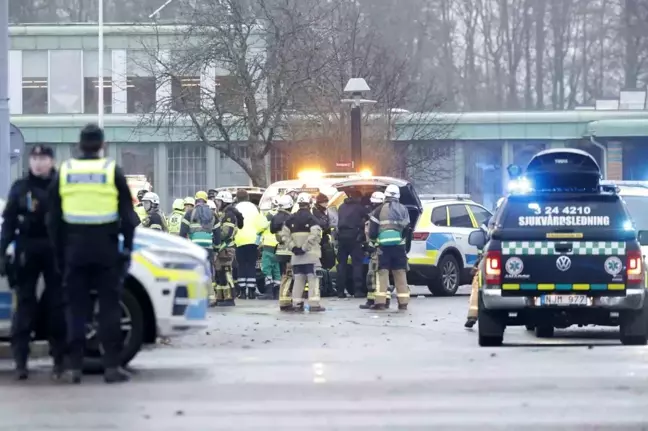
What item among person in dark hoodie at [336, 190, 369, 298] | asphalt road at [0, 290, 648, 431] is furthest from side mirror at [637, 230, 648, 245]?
person in dark hoodie at [336, 190, 369, 298]

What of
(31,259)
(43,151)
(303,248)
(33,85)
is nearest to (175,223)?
(303,248)

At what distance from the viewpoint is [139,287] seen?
11539 mm

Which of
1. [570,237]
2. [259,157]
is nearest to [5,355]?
[570,237]

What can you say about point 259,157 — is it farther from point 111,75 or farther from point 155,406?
point 155,406

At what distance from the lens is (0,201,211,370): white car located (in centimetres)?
1141

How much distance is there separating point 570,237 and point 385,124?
27.7 metres

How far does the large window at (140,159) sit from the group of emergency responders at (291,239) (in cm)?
2671

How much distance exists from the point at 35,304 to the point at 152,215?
1150 centimetres

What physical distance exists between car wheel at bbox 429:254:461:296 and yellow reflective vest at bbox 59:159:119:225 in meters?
15.5

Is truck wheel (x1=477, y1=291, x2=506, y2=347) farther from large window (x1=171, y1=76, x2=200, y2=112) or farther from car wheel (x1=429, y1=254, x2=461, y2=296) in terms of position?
large window (x1=171, y1=76, x2=200, y2=112)

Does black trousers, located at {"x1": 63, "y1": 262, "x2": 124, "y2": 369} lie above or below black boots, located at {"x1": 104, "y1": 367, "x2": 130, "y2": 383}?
above

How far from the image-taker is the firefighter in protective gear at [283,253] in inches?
854

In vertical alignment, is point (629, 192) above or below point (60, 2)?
below

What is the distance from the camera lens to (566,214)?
1450 centimetres
